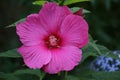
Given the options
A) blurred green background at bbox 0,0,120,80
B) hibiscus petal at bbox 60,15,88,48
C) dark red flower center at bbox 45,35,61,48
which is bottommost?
blurred green background at bbox 0,0,120,80

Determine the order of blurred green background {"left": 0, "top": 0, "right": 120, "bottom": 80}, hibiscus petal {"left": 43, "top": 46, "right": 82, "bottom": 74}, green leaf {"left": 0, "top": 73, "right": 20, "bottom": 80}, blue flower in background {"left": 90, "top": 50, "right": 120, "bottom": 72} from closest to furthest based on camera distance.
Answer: hibiscus petal {"left": 43, "top": 46, "right": 82, "bottom": 74} < green leaf {"left": 0, "top": 73, "right": 20, "bottom": 80} < blue flower in background {"left": 90, "top": 50, "right": 120, "bottom": 72} < blurred green background {"left": 0, "top": 0, "right": 120, "bottom": 80}

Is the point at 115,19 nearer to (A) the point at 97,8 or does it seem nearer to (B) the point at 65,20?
(A) the point at 97,8

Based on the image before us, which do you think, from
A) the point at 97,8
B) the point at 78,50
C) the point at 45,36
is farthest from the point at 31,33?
the point at 97,8

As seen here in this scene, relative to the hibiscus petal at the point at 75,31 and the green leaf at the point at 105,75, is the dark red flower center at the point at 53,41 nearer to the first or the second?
the hibiscus petal at the point at 75,31

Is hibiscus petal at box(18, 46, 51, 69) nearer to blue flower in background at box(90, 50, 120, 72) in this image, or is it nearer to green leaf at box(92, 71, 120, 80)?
A: green leaf at box(92, 71, 120, 80)

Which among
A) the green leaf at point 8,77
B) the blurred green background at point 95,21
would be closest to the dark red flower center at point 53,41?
the green leaf at point 8,77

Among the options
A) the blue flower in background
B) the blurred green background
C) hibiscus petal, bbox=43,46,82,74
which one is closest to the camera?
hibiscus petal, bbox=43,46,82,74

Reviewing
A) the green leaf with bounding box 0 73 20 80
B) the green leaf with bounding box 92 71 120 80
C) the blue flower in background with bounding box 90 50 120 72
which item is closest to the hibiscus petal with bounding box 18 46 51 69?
the green leaf with bounding box 0 73 20 80
